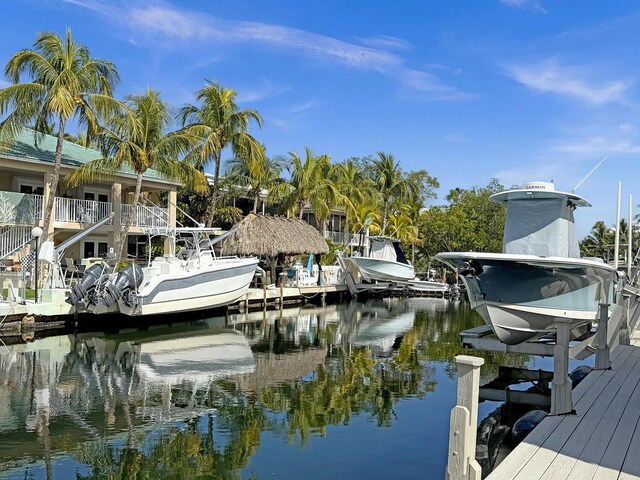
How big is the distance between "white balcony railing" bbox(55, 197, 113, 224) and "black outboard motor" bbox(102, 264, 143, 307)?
7177 mm

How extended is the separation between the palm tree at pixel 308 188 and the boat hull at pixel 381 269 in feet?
13.7

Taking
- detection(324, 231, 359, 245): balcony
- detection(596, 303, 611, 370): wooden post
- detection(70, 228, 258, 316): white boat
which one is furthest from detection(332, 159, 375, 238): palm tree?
detection(596, 303, 611, 370): wooden post

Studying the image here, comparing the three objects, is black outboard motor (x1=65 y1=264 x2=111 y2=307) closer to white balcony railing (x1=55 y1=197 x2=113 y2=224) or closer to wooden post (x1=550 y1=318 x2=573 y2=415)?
white balcony railing (x1=55 y1=197 x2=113 y2=224)

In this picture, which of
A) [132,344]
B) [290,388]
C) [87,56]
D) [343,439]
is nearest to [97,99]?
[87,56]

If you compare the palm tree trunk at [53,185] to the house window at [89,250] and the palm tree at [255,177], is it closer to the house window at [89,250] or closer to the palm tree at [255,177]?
the house window at [89,250]

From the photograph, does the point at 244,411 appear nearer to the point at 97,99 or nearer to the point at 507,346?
the point at 507,346

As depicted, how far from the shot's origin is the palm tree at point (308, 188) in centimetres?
3747

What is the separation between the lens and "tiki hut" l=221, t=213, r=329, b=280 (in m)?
29.3

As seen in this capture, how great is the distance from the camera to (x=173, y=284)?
21188mm

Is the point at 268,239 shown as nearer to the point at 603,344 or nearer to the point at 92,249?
the point at 92,249

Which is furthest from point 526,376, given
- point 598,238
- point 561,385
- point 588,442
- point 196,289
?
point 598,238

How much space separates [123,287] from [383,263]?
63.6 feet

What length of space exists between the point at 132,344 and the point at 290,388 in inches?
277

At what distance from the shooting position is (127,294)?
1966cm
